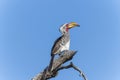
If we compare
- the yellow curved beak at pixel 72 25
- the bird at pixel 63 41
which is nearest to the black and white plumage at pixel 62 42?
the bird at pixel 63 41

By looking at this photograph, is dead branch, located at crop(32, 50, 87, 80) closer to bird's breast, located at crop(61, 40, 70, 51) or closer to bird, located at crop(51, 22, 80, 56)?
bird, located at crop(51, 22, 80, 56)

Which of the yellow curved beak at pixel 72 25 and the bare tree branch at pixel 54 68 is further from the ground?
the yellow curved beak at pixel 72 25

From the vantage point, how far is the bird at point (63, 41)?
7.27 meters

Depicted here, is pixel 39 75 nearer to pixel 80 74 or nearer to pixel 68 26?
pixel 80 74

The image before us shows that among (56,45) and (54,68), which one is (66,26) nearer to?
(56,45)

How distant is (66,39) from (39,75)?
134cm

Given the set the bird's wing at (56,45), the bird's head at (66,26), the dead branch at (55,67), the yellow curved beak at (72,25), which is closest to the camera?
A: the dead branch at (55,67)

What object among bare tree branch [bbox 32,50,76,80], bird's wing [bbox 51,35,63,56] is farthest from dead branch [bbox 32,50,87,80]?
bird's wing [bbox 51,35,63,56]

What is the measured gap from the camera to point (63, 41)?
297 inches

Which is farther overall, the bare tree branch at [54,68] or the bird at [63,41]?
the bird at [63,41]

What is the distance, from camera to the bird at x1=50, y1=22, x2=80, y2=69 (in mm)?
7268

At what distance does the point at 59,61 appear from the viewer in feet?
22.3

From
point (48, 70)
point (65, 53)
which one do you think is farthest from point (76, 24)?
point (48, 70)

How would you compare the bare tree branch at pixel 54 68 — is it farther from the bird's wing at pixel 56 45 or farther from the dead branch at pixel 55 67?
the bird's wing at pixel 56 45
